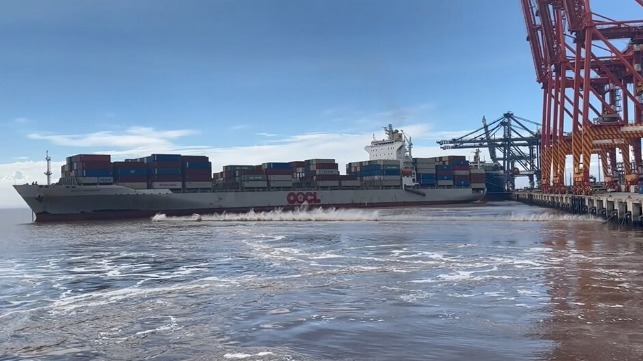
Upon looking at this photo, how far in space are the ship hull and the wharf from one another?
88.1 ft

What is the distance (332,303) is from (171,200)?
57404 mm

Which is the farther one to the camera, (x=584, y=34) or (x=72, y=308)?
(x=584, y=34)

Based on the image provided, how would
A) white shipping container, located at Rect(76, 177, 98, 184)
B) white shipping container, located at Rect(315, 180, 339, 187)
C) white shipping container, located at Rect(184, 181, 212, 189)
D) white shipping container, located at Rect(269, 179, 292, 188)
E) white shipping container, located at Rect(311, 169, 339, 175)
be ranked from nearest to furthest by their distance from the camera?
1. white shipping container, located at Rect(76, 177, 98, 184)
2. white shipping container, located at Rect(184, 181, 212, 189)
3. white shipping container, located at Rect(269, 179, 292, 188)
4. white shipping container, located at Rect(315, 180, 339, 187)
5. white shipping container, located at Rect(311, 169, 339, 175)

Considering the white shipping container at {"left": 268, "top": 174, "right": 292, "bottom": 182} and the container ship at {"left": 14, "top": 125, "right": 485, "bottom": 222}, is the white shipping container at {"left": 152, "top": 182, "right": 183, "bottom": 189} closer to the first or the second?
the container ship at {"left": 14, "top": 125, "right": 485, "bottom": 222}

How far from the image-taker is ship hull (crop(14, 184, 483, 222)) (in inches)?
2475

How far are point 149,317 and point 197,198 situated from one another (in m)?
59.0

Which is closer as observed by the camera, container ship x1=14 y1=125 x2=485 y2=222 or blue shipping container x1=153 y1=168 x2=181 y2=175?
container ship x1=14 y1=125 x2=485 y2=222

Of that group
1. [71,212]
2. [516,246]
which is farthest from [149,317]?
[71,212]

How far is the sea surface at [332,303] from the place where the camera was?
9969 mm

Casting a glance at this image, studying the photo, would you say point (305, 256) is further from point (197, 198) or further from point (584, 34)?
point (197, 198)

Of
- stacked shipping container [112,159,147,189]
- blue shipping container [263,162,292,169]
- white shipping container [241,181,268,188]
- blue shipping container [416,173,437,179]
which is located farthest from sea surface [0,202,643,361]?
blue shipping container [416,173,437,179]

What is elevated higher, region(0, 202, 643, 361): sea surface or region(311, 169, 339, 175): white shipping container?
region(311, 169, 339, 175): white shipping container

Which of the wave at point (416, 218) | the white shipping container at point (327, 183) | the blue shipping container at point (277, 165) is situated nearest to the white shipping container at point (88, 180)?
the wave at point (416, 218)

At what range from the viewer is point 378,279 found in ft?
57.9
